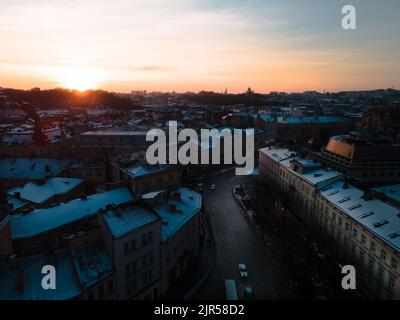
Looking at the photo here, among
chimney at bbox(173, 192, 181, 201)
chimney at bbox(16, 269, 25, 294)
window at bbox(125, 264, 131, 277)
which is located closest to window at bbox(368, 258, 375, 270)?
chimney at bbox(173, 192, 181, 201)

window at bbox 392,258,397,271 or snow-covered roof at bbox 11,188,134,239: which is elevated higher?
snow-covered roof at bbox 11,188,134,239

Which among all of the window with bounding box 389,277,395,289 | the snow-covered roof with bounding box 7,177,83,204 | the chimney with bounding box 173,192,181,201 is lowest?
the window with bounding box 389,277,395,289

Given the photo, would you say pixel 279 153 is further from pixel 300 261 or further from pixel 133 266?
pixel 133 266

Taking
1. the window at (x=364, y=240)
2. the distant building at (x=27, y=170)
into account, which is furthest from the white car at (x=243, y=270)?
the distant building at (x=27, y=170)

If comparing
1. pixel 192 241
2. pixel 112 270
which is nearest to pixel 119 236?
pixel 112 270

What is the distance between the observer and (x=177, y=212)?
23344mm

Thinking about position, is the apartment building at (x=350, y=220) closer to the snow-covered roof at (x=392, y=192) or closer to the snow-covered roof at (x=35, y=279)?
the snow-covered roof at (x=392, y=192)

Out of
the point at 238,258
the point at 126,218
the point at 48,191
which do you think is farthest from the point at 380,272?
the point at 48,191

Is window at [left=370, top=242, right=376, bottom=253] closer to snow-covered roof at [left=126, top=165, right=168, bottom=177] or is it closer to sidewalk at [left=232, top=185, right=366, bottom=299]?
sidewalk at [left=232, top=185, right=366, bottom=299]

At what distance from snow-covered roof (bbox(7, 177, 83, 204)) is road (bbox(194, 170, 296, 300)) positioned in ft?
42.3

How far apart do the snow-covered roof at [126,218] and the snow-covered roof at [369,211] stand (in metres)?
12.7

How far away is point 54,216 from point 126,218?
5116 millimetres

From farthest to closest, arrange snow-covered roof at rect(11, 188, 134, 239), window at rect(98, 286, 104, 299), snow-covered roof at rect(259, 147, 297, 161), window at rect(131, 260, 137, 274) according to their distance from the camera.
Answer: snow-covered roof at rect(259, 147, 297, 161) → snow-covered roof at rect(11, 188, 134, 239) → window at rect(131, 260, 137, 274) → window at rect(98, 286, 104, 299)

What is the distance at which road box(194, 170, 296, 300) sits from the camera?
811 inches
